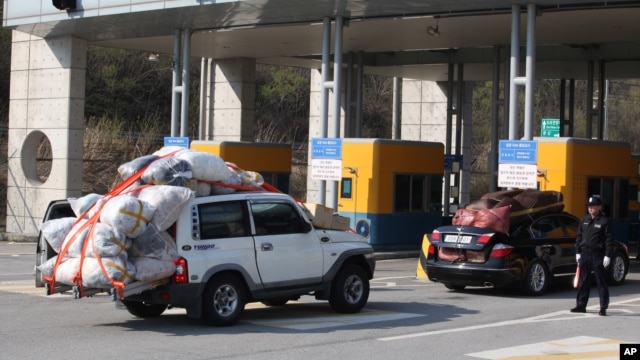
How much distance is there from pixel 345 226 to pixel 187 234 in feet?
9.41

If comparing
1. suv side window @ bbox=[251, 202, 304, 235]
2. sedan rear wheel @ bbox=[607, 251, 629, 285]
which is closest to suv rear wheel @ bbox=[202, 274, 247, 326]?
suv side window @ bbox=[251, 202, 304, 235]

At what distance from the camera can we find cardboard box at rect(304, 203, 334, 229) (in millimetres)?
13928

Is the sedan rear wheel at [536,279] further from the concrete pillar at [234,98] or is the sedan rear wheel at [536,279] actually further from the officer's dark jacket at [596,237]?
the concrete pillar at [234,98]

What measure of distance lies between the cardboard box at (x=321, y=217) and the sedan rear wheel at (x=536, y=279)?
412cm

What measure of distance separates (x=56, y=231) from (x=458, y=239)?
6.90m

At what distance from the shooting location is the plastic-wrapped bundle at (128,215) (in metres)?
11.8

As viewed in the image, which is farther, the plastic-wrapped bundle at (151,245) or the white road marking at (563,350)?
the plastic-wrapped bundle at (151,245)

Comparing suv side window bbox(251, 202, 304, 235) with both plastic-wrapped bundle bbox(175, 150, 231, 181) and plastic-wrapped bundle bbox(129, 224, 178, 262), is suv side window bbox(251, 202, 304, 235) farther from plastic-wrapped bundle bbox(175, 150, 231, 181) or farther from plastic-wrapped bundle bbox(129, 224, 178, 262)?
plastic-wrapped bundle bbox(129, 224, 178, 262)

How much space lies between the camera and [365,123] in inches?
2608

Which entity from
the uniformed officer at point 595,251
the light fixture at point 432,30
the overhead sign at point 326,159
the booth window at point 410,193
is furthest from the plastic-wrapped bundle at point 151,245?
the light fixture at point 432,30

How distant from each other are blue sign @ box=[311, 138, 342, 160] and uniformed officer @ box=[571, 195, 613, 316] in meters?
10.7

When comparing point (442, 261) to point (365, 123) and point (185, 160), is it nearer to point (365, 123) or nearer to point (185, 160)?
point (185, 160)

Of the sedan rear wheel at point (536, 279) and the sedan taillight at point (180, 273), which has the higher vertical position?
the sedan taillight at point (180, 273)

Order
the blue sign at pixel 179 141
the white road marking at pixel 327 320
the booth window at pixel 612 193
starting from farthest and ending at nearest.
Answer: the blue sign at pixel 179 141
the booth window at pixel 612 193
the white road marking at pixel 327 320
